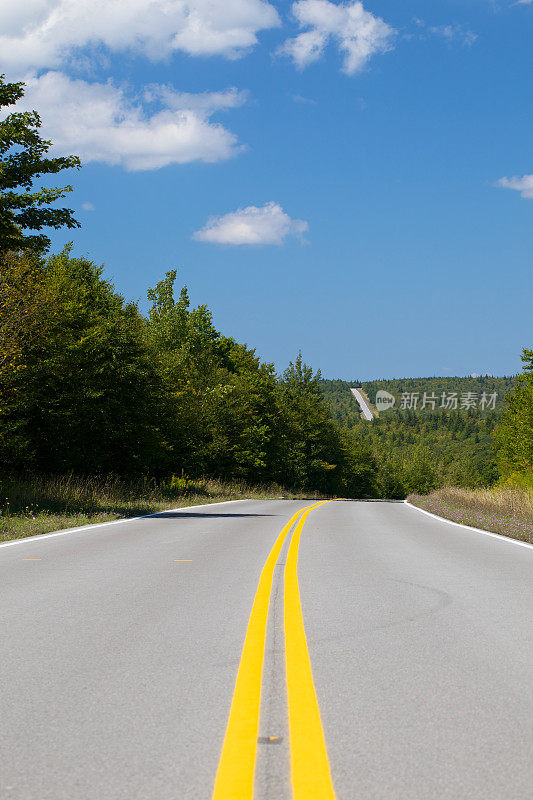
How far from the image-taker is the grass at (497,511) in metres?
15.2

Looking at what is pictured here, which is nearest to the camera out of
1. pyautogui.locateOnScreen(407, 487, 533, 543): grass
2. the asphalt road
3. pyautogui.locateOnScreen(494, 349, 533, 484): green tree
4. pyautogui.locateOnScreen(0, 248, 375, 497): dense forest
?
the asphalt road

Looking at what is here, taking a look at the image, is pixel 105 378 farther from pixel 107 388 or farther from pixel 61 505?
pixel 61 505

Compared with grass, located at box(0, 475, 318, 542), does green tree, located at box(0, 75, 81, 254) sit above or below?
above

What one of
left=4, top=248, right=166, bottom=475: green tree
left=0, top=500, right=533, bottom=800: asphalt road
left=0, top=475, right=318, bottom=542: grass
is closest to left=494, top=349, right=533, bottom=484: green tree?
left=4, top=248, right=166, bottom=475: green tree

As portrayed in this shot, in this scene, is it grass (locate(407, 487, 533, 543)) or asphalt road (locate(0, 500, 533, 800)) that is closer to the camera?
asphalt road (locate(0, 500, 533, 800))

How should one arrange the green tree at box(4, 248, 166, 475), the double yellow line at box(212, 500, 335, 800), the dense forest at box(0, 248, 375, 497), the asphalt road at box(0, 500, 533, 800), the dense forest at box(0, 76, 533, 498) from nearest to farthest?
the double yellow line at box(212, 500, 335, 800) → the asphalt road at box(0, 500, 533, 800) → the dense forest at box(0, 76, 533, 498) → the dense forest at box(0, 248, 375, 497) → the green tree at box(4, 248, 166, 475)

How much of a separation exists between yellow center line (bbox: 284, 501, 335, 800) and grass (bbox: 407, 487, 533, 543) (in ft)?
31.3

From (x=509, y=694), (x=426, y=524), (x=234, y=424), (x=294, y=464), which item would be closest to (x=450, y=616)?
(x=509, y=694)

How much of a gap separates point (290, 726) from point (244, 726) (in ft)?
0.74

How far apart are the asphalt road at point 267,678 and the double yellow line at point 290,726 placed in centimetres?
2

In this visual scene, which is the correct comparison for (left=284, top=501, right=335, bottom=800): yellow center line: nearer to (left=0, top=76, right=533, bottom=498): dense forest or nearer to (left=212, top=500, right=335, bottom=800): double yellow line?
(left=212, top=500, right=335, bottom=800): double yellow line

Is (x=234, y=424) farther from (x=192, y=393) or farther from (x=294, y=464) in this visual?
(x=294, y=464)

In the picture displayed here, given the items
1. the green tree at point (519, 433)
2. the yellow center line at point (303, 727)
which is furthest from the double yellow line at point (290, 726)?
the green tree at point (519, 433)

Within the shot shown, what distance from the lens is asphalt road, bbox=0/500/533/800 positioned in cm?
302
